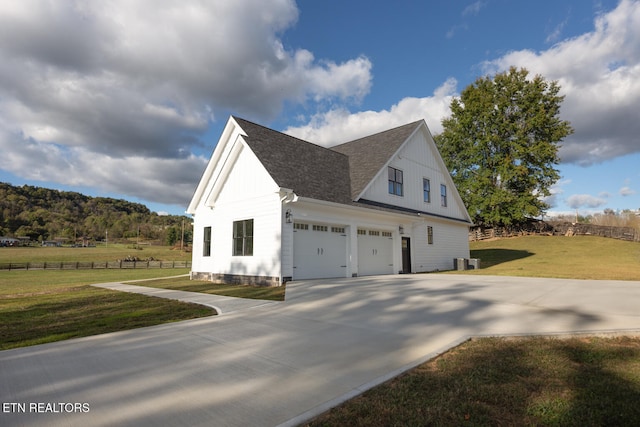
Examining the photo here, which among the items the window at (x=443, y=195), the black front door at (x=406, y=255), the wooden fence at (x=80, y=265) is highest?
the window at (x=443, y=195)

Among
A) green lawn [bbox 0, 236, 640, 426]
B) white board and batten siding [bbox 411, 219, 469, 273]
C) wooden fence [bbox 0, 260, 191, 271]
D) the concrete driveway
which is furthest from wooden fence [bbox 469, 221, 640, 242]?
green lawn [bbox 0, 236, 640, 426]

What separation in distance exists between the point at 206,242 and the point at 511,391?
15626mm

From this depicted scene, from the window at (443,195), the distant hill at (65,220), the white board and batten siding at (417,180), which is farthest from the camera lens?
the distant hill at (65,220)

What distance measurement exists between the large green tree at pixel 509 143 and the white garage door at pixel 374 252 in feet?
79.9

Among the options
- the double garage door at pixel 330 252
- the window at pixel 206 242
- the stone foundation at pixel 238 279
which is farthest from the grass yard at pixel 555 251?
the window at pixel 206 242

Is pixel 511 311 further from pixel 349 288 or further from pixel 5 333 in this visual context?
pixel 5 333

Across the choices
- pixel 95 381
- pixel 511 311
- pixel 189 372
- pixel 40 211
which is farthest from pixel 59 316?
pixel 40 211

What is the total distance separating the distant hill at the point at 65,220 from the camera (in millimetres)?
90562

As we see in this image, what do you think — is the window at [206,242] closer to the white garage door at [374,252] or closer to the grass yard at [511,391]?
the white garage door at [374,252]

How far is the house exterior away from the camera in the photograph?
512 inches

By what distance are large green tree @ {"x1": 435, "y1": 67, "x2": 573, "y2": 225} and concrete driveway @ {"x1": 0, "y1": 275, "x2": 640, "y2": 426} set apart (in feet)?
104

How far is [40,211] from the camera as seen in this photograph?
96.1 metres

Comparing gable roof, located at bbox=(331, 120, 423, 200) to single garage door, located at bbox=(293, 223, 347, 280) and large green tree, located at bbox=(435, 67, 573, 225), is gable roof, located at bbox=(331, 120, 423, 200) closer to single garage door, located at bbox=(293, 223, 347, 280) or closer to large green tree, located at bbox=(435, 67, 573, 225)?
single garage door, located at bbox=(293, 223, 347, 280)

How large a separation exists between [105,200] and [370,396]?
485 feet
